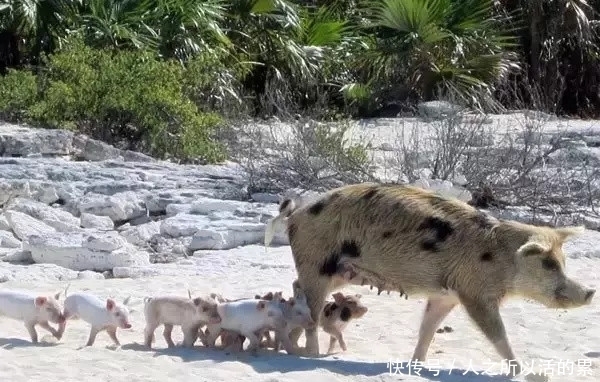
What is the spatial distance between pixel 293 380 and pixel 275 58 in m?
16.9

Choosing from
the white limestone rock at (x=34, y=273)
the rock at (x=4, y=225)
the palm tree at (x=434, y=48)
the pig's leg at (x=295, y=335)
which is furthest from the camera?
the palm tree at (x=434, y=48)

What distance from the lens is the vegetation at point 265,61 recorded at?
1873cm

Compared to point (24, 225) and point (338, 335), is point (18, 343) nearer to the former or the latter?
point (338, 335)

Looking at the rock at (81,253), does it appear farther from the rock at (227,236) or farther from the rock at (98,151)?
the rock at (98,151)

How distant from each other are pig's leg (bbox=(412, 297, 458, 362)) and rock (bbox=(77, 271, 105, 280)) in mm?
3546

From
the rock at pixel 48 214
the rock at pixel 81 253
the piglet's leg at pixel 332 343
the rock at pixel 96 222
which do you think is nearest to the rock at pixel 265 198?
the rock at pixel 96 222

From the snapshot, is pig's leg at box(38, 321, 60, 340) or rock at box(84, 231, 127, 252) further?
rock at box(84, 231, 127, 252)

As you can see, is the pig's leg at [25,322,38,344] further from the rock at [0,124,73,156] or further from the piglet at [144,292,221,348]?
the rock at [0,124,73,156]

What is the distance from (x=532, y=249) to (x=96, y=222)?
6.30 meters

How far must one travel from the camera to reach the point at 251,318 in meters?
8.08

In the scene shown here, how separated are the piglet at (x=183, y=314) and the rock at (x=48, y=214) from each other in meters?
4.70

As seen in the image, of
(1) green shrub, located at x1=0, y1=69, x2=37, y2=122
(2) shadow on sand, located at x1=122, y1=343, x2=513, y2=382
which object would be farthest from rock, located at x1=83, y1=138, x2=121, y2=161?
(2) shadow on sand, located at x1=122, y1=343, x2=513, y2=382

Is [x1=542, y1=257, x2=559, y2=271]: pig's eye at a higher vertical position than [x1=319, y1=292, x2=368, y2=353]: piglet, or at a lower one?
higher

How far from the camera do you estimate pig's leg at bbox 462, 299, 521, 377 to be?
777 centimetres
